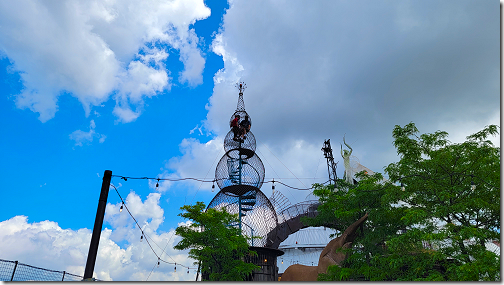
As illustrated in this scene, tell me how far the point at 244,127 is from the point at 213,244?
8350 millimetres

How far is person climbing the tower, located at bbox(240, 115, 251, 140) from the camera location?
20.1 metres

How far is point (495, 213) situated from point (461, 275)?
3033mm

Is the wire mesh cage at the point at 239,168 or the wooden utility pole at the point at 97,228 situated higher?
the wire mesh cage at the point at 239,168

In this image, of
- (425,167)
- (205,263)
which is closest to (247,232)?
(205,263)

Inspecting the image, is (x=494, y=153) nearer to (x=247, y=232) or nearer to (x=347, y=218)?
(x=347, y=218)

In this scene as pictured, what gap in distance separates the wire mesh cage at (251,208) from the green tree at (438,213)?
261 inches

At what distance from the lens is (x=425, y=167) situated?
10.9m

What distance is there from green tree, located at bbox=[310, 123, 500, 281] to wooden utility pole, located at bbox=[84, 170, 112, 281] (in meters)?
9.46

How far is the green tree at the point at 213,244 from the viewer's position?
14.7m

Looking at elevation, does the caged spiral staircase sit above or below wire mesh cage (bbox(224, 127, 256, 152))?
below

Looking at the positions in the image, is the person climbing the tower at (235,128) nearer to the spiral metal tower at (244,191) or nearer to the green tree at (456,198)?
the spiral metal tower at (244,191)

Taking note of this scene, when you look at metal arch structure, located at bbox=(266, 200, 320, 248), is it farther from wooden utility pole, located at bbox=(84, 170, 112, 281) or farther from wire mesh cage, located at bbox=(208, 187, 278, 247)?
wooden utility pole, located at bbox=(84, 170, 112, 281)

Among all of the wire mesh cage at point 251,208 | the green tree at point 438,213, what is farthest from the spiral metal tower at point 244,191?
the green tree at point 438,213

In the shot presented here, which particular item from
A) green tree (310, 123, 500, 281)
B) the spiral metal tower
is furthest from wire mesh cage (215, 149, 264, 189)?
green tree (310, 123, 500, 281)
